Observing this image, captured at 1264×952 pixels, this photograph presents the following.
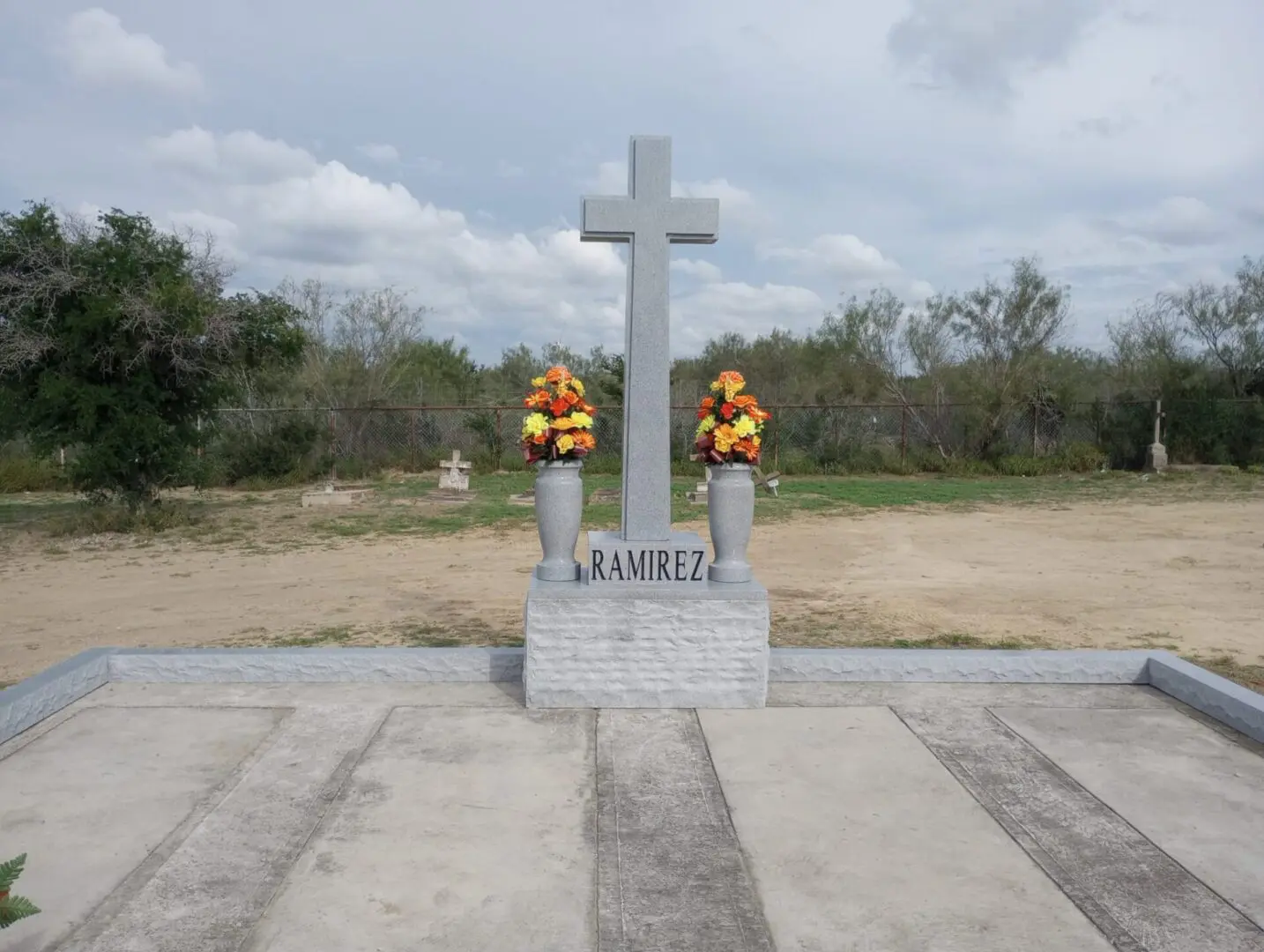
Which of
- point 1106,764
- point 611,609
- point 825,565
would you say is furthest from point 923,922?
point 825,565

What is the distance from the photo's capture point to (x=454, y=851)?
3.27 metres

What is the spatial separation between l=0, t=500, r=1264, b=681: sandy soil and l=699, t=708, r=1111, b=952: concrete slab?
2.85 metres

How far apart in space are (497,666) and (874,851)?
2.41 meters

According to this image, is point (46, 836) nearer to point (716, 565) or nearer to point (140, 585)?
point (716, 565)

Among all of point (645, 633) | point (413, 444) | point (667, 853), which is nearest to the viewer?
point (667, 853)

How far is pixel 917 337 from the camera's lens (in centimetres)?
2742

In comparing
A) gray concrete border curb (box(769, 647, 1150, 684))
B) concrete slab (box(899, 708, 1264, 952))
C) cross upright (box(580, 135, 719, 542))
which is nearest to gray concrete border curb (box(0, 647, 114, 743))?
cross upright (box(580, 135, 719, 542))

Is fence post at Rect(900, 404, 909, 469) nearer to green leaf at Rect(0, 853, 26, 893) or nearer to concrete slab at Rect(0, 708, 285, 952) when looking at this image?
concrete slab at Rect(0, 708, 285, 952)

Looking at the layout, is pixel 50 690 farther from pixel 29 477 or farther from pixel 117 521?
pixel 29 477

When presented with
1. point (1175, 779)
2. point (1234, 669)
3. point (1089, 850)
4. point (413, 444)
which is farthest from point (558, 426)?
point (413, 444)

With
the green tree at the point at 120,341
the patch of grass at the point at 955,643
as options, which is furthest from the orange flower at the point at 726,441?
the green tree at the point at 120,341

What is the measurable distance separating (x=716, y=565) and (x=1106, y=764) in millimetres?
1909

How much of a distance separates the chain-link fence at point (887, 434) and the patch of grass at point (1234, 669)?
15.8 metres

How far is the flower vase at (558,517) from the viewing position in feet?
16.1
